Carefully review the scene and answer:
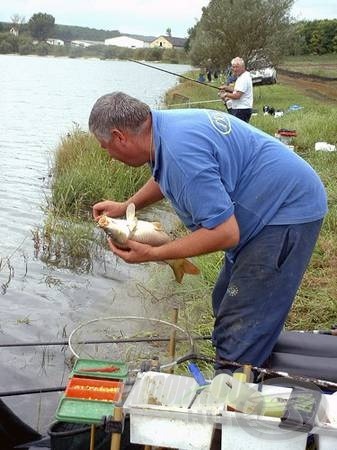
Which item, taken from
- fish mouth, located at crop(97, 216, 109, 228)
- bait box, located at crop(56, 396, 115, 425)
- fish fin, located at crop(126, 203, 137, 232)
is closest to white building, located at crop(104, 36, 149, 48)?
fish fin, located at crop(126, 203, 137, 232)

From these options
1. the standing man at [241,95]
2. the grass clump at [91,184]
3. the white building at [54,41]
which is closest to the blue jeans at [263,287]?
the grass clump at [91,184]

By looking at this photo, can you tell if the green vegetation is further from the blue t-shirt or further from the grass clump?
the blue t-shirt

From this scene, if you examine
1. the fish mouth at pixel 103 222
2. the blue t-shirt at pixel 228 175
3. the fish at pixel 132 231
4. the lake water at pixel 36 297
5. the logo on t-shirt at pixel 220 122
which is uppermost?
the logo on t-shirt at pixel 220 122

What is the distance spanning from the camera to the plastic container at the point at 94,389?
2537mm

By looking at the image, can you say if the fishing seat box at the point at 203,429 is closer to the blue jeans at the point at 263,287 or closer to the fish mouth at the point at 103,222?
the blue jeans at the point at 263,287

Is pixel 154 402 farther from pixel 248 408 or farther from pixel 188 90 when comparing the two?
pixel 188 90

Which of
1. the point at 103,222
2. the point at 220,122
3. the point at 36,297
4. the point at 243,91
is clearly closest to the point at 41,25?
the point at 243,91

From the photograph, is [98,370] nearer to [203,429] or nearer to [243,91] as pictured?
[203,429]

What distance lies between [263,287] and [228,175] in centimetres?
59

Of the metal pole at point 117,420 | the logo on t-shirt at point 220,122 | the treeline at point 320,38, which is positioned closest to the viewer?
the metal pole at point 117,420

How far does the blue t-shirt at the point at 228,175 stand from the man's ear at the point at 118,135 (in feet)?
0.45

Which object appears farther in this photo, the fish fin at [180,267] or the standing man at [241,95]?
the standing man at [241,95]

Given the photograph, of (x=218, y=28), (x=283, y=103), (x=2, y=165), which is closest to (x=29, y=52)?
(x=218, y=28)

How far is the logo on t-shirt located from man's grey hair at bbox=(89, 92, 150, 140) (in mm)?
312
